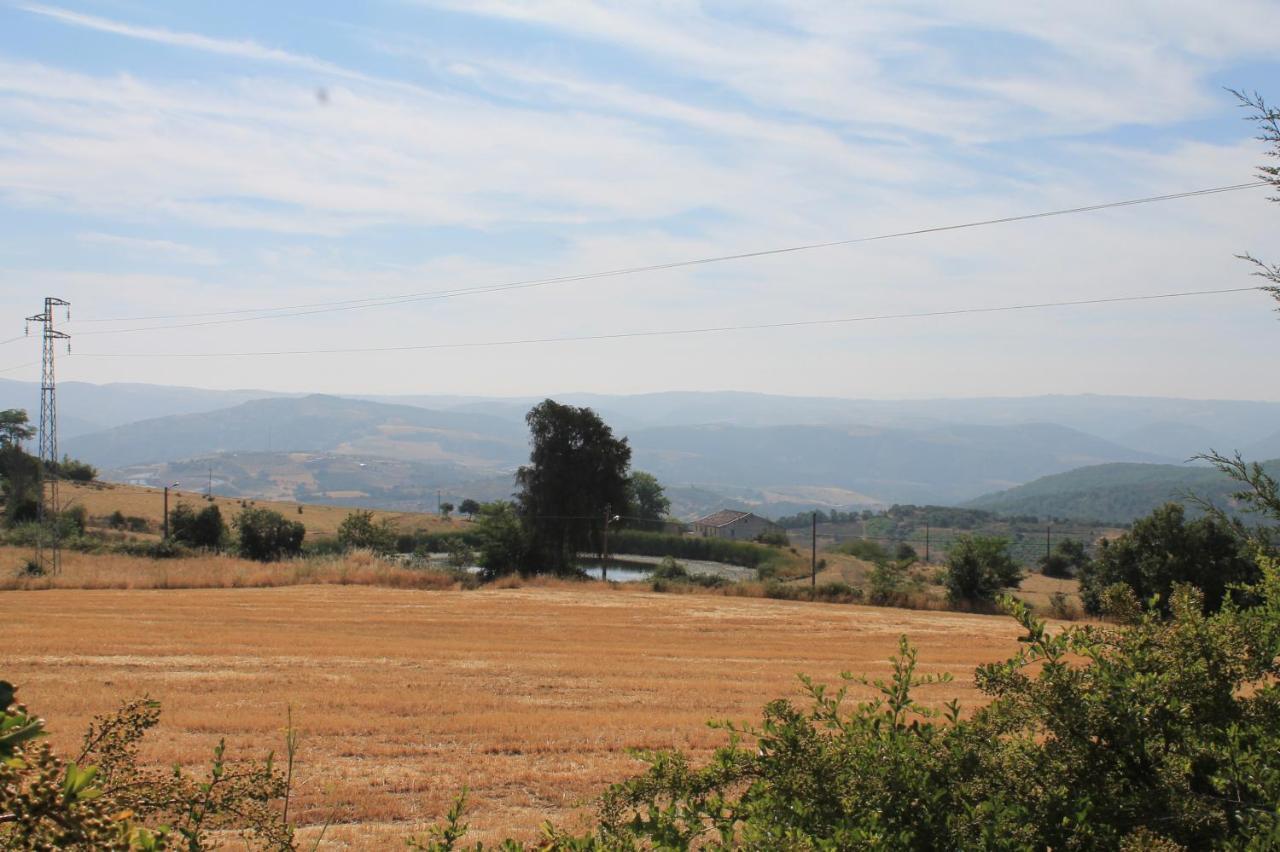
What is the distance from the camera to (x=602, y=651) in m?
19.2

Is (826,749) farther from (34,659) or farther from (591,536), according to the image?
(591,536)

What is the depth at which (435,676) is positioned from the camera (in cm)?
1552

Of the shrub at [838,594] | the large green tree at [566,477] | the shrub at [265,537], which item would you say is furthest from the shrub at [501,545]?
the shrub at [838,594]

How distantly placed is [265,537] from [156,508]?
23549mm

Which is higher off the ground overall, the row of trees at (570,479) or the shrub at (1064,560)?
the row of trees at (570,479)

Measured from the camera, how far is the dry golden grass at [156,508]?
2410 inches

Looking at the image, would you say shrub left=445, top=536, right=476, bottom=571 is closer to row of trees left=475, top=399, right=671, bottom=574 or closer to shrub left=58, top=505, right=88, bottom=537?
row of trees left=475, top=399, right=671, bottom=574

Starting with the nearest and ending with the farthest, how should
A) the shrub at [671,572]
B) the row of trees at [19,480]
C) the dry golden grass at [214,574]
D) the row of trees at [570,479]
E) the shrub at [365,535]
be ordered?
1. the dry golden grass at [214,574]
2. the shrub at [671,572]
3. the shrub at [365,535]
4. the row of trees at [19,480]
5. the row of trees at [570,479]

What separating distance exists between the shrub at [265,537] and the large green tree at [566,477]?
11674 mm

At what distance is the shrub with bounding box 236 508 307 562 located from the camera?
45812 millimetres

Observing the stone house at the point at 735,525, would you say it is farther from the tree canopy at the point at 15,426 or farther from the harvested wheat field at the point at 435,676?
the harvested wheat field at the point at 435,676

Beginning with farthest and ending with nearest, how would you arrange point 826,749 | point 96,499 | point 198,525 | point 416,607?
point 96,499 → point 198,525 → point 416,607 → point 826,749

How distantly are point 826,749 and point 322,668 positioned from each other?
539 inches

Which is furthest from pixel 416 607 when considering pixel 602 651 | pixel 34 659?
pixel 34 659
